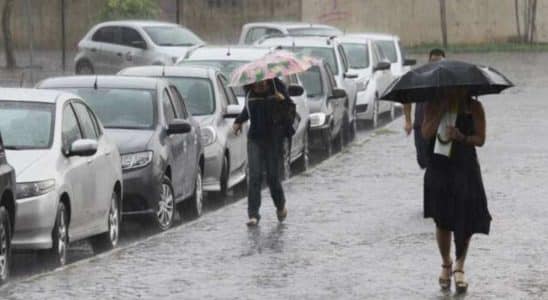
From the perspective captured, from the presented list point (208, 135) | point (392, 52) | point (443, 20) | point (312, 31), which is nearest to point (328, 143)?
point (208, 135)

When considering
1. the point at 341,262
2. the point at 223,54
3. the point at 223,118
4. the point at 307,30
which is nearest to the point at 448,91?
the point at 341,262

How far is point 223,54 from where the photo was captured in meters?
24.3

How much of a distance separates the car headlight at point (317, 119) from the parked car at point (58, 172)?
9.41 meters

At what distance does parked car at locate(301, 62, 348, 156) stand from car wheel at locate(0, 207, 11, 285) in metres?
12.6

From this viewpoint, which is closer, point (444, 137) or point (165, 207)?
point (444, 137)

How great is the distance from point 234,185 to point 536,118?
1254 cm

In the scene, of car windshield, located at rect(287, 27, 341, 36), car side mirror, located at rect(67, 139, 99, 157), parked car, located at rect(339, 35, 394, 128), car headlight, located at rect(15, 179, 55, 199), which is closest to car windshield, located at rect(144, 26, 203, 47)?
car windshield, located at rect(287, 27, 341, 36)

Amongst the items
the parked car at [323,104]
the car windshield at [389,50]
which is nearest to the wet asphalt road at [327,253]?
the parked car at [323,104]

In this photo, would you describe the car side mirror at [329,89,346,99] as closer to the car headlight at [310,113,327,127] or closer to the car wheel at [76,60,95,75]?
the car headlight at [310,113,327,127]

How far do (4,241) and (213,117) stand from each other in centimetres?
754

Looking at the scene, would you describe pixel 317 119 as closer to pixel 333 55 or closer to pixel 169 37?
pixel 333 55

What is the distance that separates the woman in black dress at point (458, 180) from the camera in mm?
11852

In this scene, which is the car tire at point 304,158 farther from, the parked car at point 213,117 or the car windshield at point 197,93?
the car windshield at point 197,93

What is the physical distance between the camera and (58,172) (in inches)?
551
